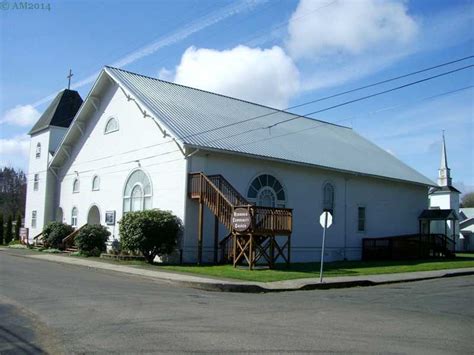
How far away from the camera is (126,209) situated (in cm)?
2994

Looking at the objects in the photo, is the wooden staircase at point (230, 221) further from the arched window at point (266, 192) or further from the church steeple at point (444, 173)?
the church steeple at point (444, 173)

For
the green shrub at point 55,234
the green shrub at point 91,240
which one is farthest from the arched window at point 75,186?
the green shrub at point 91,240

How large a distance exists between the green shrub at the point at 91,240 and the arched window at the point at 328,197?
510 inches

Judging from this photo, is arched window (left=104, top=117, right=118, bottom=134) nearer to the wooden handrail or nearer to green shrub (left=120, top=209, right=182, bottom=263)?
green shrub (left=120, top=209, right=182, bottom=263)

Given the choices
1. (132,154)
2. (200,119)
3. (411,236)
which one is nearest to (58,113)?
(132,154)

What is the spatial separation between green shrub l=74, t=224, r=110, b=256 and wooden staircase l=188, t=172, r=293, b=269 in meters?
6.98

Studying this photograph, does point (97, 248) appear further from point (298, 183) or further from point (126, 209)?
point (298, 183)

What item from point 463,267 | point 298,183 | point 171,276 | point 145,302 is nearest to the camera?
point 145,302

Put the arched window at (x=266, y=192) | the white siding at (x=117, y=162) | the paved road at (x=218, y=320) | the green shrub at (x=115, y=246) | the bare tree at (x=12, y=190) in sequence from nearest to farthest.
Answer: the paved road at (x=218, y=320) < the white siding at (x=117, y=162) < the arched window at (x=266, y=192) < the green shrub at (x=115, y=246) < the bare tree at (x=12, y=190)

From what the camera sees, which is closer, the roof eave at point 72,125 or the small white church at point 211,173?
the small white church at point 211,173

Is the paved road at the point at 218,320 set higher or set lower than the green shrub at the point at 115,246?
lower

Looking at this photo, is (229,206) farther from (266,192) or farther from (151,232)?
(266,192)

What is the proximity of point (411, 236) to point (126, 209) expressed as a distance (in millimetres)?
19403

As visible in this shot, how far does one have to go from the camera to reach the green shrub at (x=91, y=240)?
1117 inches
